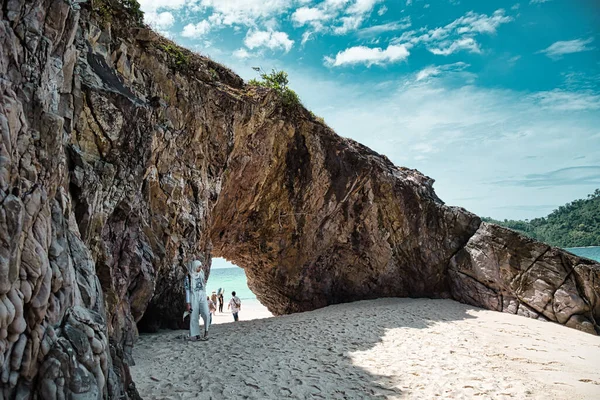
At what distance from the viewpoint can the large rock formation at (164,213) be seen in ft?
11.4

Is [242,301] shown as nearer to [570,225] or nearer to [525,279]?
[525,279]

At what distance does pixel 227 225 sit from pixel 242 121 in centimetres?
450

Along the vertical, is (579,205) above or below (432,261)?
above

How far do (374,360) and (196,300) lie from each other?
4758mm

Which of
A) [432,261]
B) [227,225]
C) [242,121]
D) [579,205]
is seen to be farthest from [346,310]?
[579,205]

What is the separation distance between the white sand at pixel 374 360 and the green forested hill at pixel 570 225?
A: 180 ft

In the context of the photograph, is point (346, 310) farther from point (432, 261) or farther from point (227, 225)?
point (227, 225)

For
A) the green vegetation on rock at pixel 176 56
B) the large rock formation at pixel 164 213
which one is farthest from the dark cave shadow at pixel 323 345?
the green vegetation on rock at pixel 176 56

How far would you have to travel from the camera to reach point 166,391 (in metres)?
5.44

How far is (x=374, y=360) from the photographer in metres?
7.61

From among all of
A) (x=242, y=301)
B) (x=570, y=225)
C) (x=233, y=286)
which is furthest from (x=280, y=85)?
(x=570, y=225)

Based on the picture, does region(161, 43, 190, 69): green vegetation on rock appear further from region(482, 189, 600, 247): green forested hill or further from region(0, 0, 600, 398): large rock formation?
region(482, 189, 600, 247): green forested hill

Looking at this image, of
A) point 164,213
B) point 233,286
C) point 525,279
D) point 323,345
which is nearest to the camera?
point 323,345

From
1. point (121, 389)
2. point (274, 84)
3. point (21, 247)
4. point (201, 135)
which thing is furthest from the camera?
point (274, 84)
